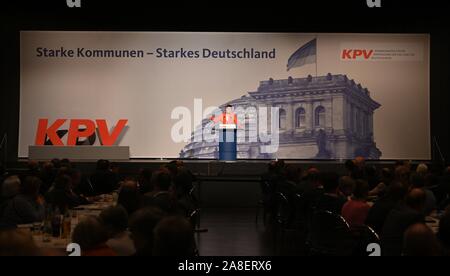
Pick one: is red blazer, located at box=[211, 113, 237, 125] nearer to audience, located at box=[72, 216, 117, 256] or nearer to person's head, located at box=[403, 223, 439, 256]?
audience, located at box=[72, 216, 117, 256]

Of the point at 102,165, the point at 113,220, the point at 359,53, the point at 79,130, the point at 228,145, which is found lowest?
the point at 113,220

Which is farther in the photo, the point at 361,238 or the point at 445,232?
the point at 361,238

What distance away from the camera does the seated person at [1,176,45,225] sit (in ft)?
17.9

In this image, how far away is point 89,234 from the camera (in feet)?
11.0

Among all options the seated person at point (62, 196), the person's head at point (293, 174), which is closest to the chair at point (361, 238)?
the seated person at point (62, 196)

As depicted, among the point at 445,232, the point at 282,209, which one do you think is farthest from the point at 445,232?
the point at 282,209

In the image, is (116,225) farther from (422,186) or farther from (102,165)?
(102,165)

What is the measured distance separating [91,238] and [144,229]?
30 cm

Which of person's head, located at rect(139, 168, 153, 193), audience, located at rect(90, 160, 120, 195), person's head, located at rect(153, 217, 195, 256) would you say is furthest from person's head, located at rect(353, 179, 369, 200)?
audience, located at rect(90, 160, 120, 195)

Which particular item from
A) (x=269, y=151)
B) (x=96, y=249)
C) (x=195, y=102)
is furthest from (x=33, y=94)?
(x=96, y=249)

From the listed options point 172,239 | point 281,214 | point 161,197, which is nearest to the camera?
point 172,239

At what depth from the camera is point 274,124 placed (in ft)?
45.4

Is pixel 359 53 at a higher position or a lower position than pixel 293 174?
higher

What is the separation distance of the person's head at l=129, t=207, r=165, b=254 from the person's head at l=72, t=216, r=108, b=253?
18cm
